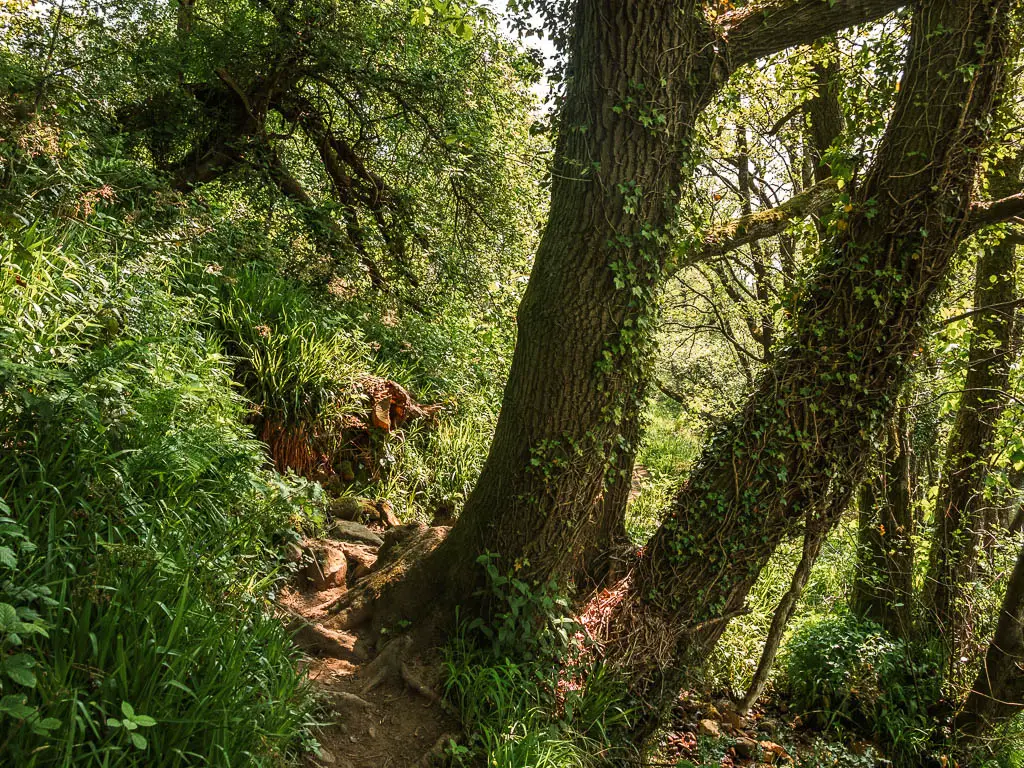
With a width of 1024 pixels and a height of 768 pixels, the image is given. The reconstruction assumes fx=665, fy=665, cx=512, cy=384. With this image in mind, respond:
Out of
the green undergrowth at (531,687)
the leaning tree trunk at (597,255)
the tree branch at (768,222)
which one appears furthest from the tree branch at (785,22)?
the green undergrowth at (531,687)

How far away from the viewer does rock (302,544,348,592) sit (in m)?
3.91

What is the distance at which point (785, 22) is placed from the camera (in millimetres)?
3066

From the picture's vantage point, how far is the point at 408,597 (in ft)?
11.7

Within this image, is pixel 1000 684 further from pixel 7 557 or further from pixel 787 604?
pixel 7 557

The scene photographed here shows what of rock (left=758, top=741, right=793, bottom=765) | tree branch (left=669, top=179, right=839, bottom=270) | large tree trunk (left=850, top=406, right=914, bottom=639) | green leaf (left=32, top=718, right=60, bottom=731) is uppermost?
tree branch (left=669, top=179, right=839, bottom=270)

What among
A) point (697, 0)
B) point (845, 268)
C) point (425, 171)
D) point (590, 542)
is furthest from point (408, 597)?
point (425, 171)

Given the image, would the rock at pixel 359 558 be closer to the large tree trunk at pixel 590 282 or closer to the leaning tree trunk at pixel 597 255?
the leaning tree trunk at pixel 597 255

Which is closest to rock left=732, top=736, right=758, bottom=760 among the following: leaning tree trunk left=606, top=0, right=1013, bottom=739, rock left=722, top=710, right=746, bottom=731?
rock left=722, top=710, right=746, bottom=731

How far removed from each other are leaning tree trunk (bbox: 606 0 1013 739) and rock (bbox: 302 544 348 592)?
1.64 meters

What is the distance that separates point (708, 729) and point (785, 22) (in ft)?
12.9

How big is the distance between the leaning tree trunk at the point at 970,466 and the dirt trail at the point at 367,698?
3.91m

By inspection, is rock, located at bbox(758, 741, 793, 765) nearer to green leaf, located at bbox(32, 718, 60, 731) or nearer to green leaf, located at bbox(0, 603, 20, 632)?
green leaf, located at bbox(32, 718, 60, 731)

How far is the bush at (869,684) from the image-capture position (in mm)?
4543

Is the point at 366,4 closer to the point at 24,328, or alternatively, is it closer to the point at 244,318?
the point at 244,318
